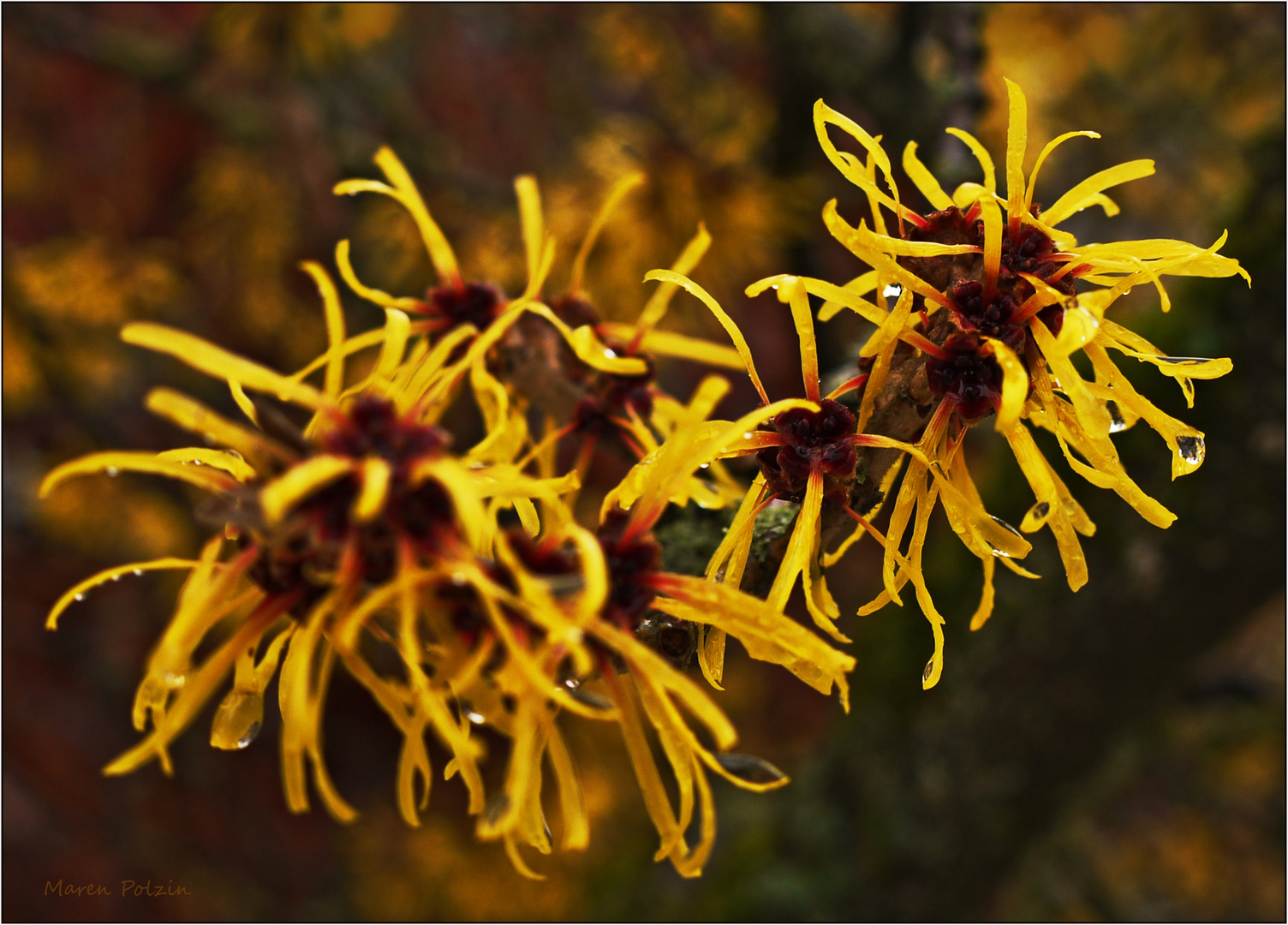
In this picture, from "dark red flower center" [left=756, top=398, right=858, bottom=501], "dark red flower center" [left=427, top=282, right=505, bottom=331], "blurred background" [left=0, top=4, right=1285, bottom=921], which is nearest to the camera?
"dark red flower center" [left=756, top=398, right=858, bottom=501]

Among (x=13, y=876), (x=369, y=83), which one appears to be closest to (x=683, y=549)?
(x=369, y=83)

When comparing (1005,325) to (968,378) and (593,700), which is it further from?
(593,700)

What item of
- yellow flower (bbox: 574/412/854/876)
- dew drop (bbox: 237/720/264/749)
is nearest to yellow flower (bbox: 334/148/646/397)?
yellow flower (bbox: 574/412/854/876)

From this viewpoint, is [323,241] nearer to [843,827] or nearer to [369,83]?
[369,83]

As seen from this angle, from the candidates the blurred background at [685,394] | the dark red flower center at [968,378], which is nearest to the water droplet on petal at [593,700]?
the dark red flower center at [968,378]

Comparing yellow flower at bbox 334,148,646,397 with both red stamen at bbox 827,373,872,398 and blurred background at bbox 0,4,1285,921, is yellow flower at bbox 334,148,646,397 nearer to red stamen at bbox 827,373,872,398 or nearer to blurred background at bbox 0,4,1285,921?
red stamen at bbox 827,373,872,398

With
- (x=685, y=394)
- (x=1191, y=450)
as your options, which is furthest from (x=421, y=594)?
(x=685, y=394)
